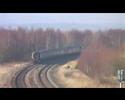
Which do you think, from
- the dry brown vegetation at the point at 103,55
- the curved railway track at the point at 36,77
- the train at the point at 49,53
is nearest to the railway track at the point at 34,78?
the curved railway track at the point at 36,77

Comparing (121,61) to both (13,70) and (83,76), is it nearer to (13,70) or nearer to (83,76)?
(83,76)

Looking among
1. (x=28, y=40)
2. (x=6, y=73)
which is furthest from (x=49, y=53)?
(x=6, y=73)

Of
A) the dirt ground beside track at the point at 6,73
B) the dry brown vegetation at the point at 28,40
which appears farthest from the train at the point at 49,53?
the dirt ground beside track at the point at 6,73

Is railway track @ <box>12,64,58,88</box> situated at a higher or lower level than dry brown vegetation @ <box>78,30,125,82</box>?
lower

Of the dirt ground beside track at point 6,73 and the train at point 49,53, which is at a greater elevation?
the train at point 49,53

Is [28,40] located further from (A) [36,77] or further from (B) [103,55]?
(B) [103,55]

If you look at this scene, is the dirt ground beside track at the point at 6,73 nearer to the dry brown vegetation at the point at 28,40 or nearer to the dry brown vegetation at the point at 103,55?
the dry brown vegetation at the point at 28,40

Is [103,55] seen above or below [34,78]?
above

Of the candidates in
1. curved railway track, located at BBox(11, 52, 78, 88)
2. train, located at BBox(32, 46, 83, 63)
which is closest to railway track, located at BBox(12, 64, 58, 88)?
curved railway track, located at BBox(11, 52, 78, 88)

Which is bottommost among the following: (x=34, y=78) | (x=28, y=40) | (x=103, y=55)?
(x=34, y=78)

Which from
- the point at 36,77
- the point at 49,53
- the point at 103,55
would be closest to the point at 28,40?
the point at 49,53

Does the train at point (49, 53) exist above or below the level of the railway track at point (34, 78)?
above

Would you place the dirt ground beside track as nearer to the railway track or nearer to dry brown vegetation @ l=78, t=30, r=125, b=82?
the railway track

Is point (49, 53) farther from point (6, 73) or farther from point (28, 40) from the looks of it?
point (6, 73)
